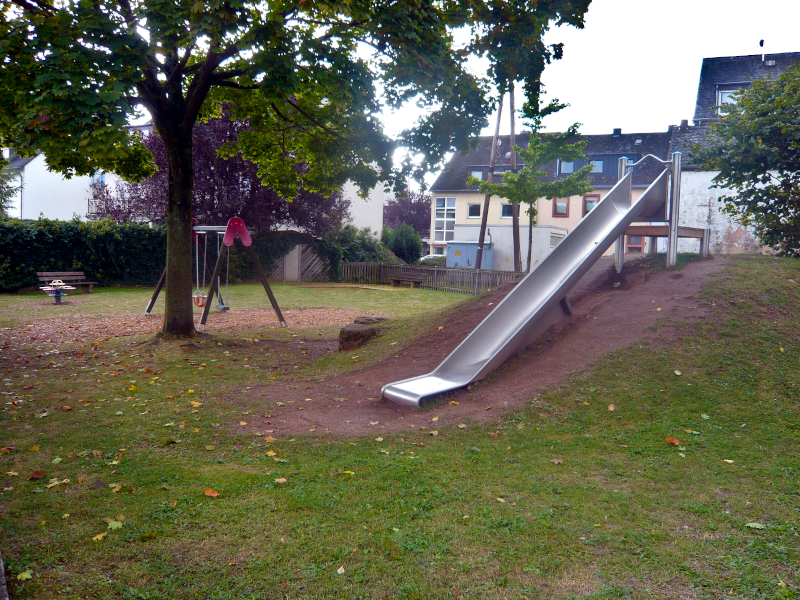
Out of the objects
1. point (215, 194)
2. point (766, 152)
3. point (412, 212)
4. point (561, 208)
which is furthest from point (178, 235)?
point (412, 212)

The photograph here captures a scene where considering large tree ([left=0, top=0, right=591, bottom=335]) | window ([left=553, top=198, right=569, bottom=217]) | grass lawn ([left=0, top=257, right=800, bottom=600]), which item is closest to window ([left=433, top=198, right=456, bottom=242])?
window ([left=553, top=198, right=569, bottom=217])

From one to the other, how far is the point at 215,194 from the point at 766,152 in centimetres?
2325

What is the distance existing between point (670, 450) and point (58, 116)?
7789 millimetres

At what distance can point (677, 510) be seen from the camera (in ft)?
13.1

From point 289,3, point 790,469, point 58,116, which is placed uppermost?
point 289,3

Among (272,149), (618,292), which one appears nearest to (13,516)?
(618,292)

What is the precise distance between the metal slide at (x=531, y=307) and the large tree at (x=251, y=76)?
9.43 feet

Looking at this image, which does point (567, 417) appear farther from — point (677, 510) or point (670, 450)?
point (677, 510)

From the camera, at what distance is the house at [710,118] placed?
28.2 metres

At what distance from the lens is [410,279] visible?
3125 cm

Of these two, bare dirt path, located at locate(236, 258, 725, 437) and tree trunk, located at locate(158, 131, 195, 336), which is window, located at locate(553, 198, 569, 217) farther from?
tree trunk, located at locate(158, 131, 195, 336)

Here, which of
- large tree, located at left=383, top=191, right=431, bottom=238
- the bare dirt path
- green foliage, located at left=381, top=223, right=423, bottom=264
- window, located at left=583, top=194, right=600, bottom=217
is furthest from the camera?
large tree, located at left=383, top=191, right=431, bottom=238

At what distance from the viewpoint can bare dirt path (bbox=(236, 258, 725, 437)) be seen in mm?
6344

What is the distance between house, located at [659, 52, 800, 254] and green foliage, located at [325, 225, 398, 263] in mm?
16366
